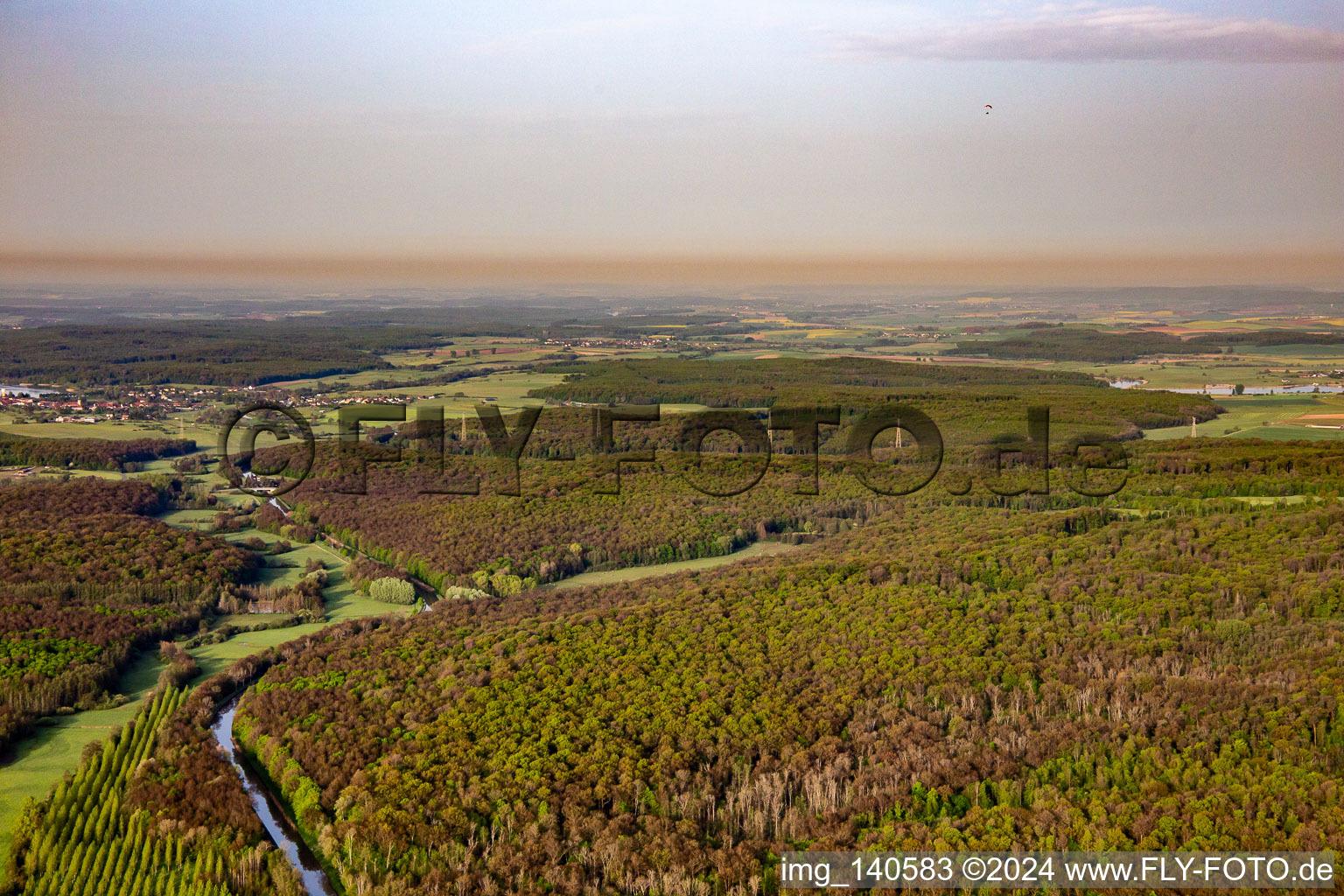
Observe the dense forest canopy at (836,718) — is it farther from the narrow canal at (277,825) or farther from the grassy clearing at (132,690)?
the grassy clearing at (132,690)

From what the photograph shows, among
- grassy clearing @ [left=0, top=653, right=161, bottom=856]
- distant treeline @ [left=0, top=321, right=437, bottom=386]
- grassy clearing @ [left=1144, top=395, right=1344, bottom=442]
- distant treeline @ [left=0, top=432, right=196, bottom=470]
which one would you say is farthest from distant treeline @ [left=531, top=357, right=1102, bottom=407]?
grassy clearing @ [left=0, top=653, right=161, bottom=856]

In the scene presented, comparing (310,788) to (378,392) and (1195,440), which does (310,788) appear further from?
(378,392)

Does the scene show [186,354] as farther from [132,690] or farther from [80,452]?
[132,690]

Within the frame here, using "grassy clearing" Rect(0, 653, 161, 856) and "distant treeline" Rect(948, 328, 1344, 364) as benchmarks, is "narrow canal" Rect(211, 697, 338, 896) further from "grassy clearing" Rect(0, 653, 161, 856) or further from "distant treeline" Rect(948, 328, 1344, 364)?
"distant treeline" Rect(948, 328, 1344, 364)

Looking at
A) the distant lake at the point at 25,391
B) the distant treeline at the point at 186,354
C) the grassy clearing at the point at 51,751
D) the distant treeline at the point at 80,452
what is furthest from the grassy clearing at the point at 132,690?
the distant treeline at the point at 186,354

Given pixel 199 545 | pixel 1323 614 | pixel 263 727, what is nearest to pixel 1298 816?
pixel 1323 614
